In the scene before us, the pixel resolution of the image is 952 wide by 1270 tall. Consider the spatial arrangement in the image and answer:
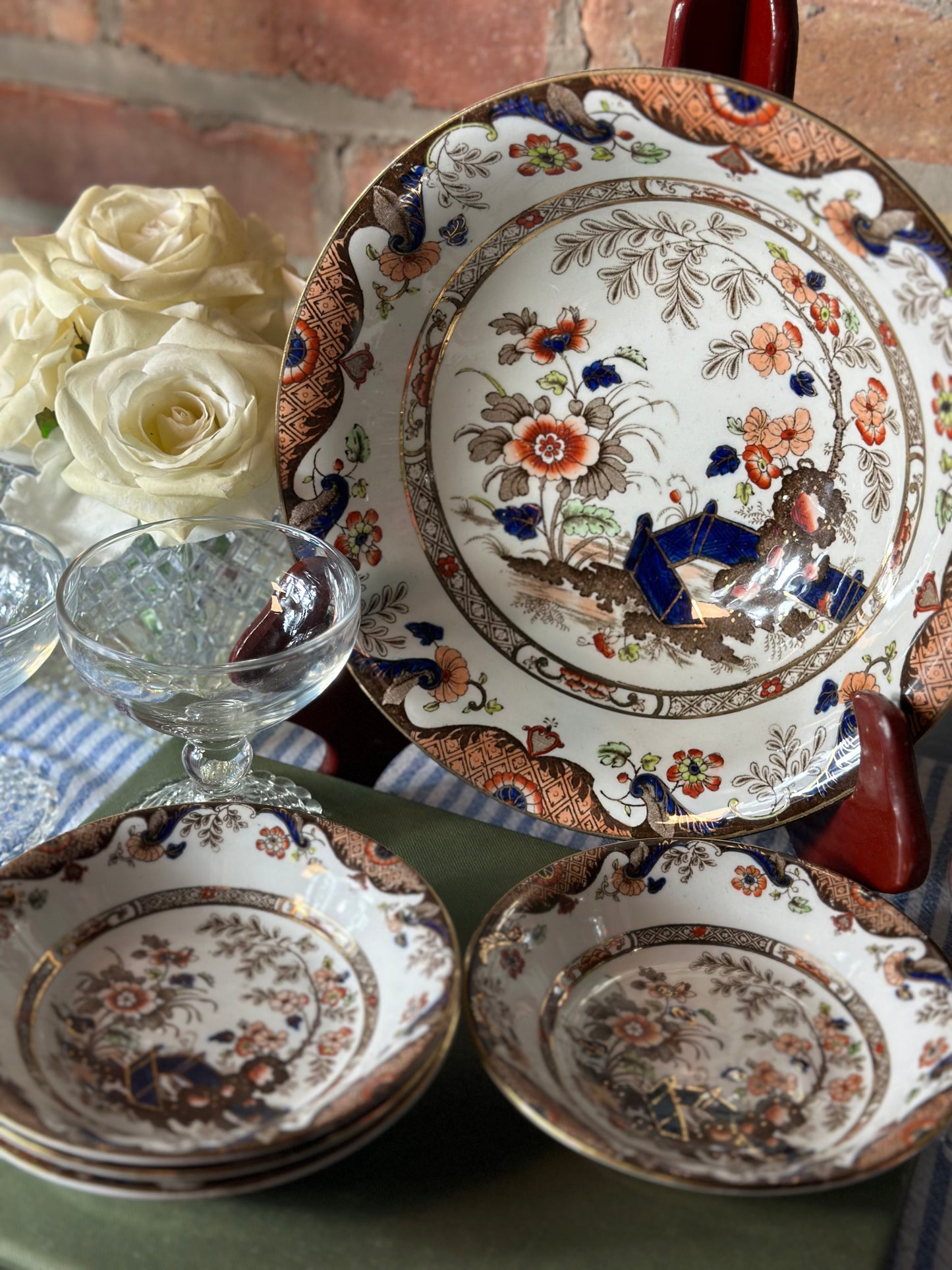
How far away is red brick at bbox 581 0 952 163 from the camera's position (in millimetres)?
673

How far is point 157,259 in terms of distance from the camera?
587 mm

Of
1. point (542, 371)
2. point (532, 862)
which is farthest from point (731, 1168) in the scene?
point (542, 371)

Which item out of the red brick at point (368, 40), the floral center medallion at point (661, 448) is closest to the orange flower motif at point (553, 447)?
the floral center medallion at point (661, 448)

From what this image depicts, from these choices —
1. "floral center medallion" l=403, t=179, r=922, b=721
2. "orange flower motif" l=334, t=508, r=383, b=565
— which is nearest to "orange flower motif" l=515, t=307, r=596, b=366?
"floral center medallion" l=403, t=179, r=922, b=721

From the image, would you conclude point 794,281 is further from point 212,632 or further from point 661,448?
point 212,632

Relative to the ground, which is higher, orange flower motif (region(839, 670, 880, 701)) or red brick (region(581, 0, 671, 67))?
red brick (region(581, 0, 671, 67))

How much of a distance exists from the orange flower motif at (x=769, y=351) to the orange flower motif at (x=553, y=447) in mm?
83

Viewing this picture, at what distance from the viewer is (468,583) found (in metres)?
0.58

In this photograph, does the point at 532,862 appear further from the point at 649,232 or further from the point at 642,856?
the point at 649,232

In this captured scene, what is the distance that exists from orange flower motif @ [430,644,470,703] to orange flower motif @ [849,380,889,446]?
0.21 meters

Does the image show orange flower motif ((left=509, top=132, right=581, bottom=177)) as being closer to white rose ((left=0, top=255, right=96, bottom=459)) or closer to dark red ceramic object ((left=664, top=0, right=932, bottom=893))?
dark red ceramic object ((left=664, top=0, right=932, bottom=893))

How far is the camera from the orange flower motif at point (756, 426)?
0.53 m

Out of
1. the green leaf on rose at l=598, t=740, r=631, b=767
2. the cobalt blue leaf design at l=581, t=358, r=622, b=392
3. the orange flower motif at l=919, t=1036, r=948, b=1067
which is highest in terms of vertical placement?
the cobalt blue leaf design at l=581, t=358, r=622, b=392

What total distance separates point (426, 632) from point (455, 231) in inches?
7.3
